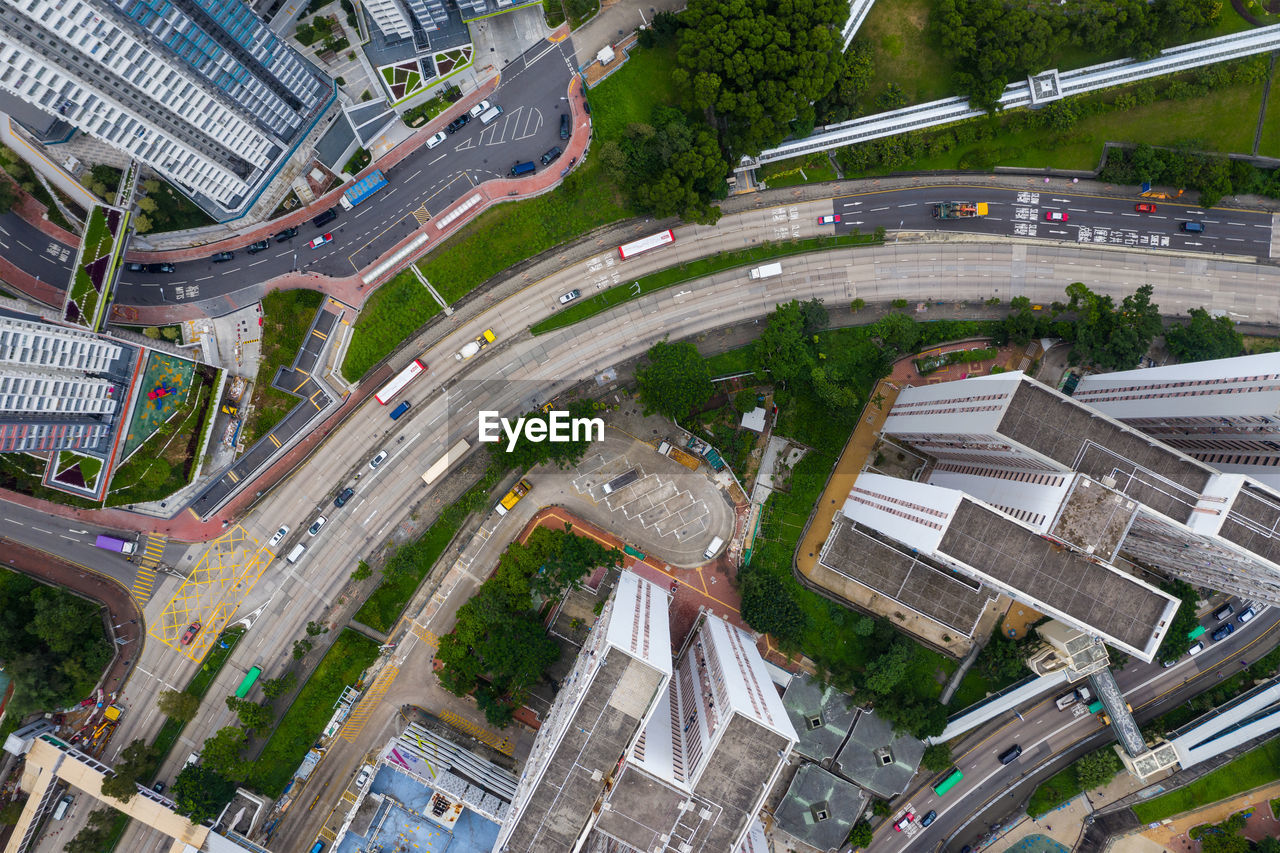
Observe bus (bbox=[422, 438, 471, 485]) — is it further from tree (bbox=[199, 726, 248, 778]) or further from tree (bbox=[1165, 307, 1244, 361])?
tree (bbox=[1165, 307, 1244, 361])

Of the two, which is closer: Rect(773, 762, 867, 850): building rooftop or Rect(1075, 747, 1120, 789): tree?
Rect(773, 762, 867, 850): building rooftop

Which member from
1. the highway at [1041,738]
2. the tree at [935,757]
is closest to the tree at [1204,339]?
the highway at [1041,738]

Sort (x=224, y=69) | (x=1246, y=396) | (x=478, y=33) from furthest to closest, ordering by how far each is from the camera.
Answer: (x=478, y=33)
(x=224, y=69)
(x=1246, y=396)

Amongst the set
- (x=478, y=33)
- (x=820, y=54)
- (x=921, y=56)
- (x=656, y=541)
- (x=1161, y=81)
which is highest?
(x=1161, y=81)

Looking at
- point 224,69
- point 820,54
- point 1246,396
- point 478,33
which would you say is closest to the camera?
point 1246,396

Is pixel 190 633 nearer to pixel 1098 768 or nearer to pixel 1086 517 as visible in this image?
pixel 1086 517

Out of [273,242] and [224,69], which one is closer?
[224,69]

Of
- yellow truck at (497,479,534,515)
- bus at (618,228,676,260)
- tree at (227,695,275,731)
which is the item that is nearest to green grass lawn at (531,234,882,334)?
bus at (618,228,676,260)

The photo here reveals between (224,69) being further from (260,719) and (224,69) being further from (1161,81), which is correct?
(1161,81)

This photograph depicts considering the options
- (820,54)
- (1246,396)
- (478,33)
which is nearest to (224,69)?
(478,33)
